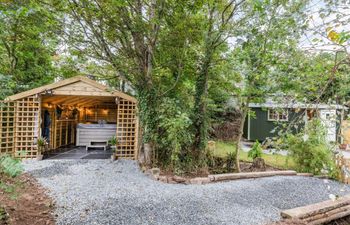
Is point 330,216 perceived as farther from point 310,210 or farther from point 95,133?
point 95,133

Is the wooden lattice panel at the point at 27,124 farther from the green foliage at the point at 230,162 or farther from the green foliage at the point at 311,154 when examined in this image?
the green foliage at the point at 311,154

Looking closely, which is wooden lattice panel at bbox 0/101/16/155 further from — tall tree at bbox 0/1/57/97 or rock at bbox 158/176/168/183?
rock at bbox 158/176/168/183

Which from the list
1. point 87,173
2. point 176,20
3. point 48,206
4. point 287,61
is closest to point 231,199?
point 287,61

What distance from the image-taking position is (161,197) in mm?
3969

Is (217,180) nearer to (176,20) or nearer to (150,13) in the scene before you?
(176,20)

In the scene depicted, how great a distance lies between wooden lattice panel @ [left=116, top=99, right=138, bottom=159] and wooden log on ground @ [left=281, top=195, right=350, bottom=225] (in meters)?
5.35

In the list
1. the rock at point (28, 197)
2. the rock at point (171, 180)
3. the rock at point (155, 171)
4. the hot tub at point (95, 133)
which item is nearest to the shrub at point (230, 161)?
the rock at point (171, 180)

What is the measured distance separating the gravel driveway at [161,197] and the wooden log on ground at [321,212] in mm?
283

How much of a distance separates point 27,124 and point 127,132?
3.45 meters

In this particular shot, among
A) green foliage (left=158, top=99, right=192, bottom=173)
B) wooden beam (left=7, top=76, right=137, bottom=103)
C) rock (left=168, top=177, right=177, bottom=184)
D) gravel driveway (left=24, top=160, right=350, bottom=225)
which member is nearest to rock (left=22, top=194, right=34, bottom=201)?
gravel driveway (left=24, top=160, right=350, bottom=225)

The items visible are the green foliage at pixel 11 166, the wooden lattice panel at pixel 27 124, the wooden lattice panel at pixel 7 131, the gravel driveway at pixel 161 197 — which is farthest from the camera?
the wooden lattice panel at pixel 27 124

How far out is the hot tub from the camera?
9102 mm

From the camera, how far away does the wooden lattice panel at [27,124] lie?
6.88 meters

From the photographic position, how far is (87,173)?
546cm
